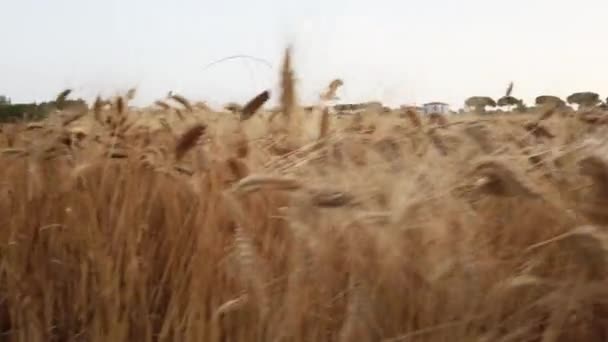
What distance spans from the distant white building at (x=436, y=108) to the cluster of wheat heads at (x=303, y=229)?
186mm

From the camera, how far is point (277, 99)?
7.48ft

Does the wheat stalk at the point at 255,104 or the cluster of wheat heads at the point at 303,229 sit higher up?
the wheat stalk at the point at 255,104

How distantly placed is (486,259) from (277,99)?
41.3 inches

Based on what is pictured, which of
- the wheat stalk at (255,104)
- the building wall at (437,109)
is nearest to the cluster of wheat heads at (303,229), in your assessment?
the wheat stalk at (255,104)

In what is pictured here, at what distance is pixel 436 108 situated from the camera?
2957 mm

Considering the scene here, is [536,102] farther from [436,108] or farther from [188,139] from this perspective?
[188,139]

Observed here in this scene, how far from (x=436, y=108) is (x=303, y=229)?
161 centimetres

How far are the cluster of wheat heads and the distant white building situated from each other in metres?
0.19

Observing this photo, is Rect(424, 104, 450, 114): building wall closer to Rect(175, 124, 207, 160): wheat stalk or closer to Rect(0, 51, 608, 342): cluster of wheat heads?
Rect(0, 51, 608, 342): cluster of wheat heads

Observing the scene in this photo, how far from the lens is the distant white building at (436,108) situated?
2.75m

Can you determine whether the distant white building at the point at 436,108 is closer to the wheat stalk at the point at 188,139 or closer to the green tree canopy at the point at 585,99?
the green tree canopy at the point at 585,99

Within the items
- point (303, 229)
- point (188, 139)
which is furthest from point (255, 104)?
point (303, 229)

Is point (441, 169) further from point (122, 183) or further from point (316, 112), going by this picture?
point (122, 183)

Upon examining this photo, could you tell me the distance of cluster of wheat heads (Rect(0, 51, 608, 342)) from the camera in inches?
51.1
